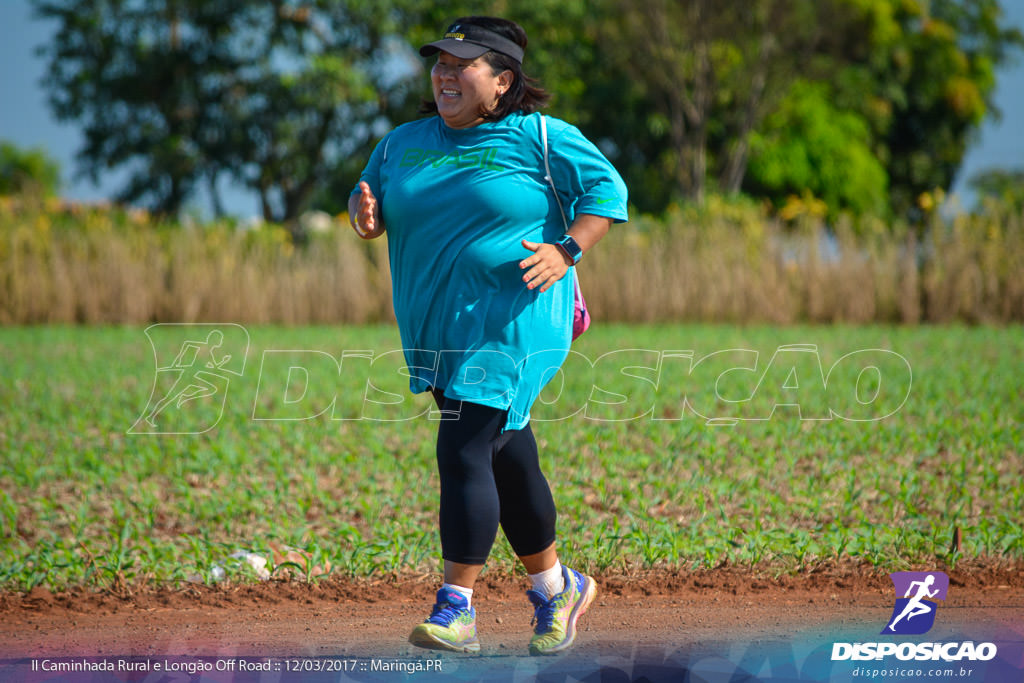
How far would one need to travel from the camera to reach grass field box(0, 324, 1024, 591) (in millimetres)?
4090

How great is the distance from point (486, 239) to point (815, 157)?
92.9ft

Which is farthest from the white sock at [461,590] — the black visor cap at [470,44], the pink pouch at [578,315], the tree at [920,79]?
the tree at [920,79]

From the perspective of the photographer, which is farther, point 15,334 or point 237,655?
point 15,334

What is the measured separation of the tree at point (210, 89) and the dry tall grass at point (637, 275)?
12403mm

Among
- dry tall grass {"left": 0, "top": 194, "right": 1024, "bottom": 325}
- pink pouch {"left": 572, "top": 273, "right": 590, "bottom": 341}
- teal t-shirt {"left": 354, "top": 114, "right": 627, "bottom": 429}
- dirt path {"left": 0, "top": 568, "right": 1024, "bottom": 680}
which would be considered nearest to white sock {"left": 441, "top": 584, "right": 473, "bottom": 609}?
dirt path {"left": 0, "top": 568, "right": 1024, "bottom": 680}

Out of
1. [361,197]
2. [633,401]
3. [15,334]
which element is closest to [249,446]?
[633,401]

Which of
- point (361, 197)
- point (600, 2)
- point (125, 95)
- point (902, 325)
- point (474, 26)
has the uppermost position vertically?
point (600, 2)

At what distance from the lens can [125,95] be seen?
2644cm

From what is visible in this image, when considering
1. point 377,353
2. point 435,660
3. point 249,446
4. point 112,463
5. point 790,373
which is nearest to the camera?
point 435,660

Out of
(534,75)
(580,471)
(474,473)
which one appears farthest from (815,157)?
(474,473)

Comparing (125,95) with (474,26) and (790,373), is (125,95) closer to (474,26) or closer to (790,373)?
(790,373)

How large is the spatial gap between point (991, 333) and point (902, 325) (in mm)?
1530

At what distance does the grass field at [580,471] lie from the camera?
4.09m

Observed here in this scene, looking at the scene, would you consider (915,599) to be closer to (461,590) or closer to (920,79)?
(461,590)
